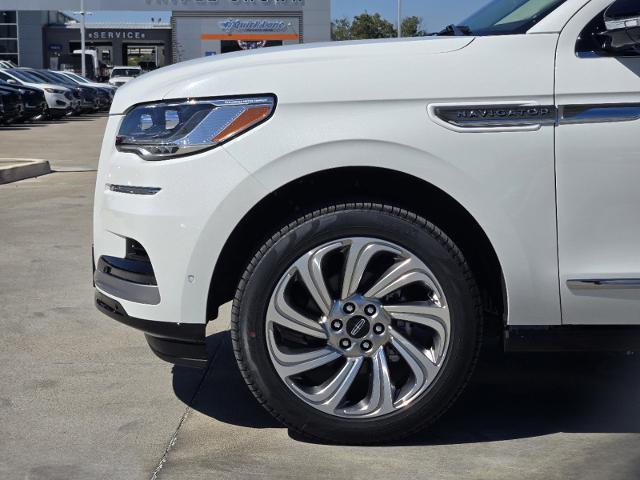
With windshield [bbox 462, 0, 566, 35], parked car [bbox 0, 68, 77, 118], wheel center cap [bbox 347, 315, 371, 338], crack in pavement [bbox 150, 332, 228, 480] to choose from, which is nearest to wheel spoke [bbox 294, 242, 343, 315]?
wheel center cap [bbox 347, 315, 371, 338]

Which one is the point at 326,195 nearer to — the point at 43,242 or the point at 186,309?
the point at 186,309

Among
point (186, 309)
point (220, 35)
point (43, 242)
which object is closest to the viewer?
point (186, 309)

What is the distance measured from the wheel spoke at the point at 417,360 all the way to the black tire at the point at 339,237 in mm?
34

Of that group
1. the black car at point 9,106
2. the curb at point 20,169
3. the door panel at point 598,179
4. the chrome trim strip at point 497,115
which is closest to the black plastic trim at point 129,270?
the chrome trim strip at point 497,115

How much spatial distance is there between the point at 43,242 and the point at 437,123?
5466 mm

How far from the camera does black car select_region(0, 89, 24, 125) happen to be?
78.6ft

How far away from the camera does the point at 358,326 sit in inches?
150

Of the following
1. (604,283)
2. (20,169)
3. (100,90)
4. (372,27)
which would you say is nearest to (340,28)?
(372,27)

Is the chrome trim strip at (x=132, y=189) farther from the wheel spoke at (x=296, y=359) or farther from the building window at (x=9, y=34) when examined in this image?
the building window at (x=9, y=34)

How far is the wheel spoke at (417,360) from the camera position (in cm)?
380

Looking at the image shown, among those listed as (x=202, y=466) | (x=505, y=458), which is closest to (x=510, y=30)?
(x=505, y=458)

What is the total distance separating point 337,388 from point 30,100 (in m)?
24.1

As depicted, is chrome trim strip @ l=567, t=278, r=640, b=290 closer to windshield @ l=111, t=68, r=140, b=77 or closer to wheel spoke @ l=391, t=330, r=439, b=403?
wheel spoke @ l=391, t=330, r=439, b=403

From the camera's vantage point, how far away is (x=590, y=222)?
12.1ft
